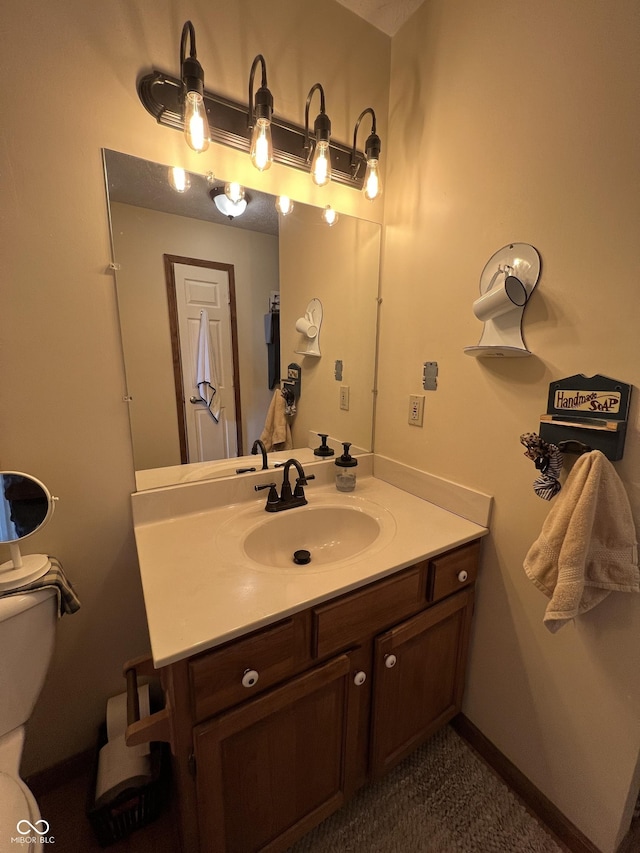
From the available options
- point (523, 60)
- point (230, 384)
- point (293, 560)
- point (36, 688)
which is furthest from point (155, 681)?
point (523, 60)

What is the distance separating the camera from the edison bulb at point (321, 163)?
111 cm

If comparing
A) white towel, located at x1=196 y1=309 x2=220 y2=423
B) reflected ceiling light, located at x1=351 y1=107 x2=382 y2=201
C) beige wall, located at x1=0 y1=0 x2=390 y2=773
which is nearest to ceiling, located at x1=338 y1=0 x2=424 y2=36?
beige wall, located at x1=0 y1=0 x2=390 y2=773

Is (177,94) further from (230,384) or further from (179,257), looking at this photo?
(230,384)

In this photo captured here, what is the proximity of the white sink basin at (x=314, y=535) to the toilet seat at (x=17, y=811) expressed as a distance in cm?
69

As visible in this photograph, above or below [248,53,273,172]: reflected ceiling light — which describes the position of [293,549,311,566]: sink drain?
below

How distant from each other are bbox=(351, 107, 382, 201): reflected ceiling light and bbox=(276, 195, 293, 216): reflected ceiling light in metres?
0.28

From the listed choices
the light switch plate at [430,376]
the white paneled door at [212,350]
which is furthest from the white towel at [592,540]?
the white paneled door at [212,350]

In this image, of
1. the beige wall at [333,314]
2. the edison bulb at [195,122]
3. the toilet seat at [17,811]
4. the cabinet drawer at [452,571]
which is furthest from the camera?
the beige wall at [333,314]

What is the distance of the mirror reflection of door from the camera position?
46.1 inches

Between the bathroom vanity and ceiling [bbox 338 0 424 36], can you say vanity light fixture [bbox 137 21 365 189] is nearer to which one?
ceiling [bbox 338 0 424 36]

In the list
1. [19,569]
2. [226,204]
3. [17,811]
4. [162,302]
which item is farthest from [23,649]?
[226,204]

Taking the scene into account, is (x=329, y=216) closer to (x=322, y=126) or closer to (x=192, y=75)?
(x=322, y=126)

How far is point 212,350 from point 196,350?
0.19 ft

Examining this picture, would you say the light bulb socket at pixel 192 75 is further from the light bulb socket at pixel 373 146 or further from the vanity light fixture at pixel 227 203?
the light bulb socket at pixel 373 146
